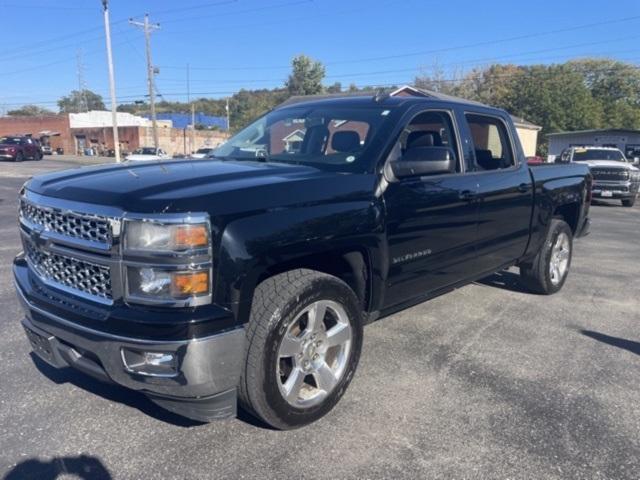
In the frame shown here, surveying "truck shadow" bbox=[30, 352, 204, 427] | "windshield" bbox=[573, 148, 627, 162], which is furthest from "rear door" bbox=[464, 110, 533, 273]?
"windshield" bbox=[573, 148, 627, 162]

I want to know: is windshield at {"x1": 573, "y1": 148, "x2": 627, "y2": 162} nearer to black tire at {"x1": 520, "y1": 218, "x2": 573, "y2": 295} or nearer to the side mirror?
black tire at {"x1": 520, "y1": 218, "x2": 573, "y2": 295}

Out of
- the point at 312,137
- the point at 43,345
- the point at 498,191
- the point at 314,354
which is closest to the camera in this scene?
the point at 43,345

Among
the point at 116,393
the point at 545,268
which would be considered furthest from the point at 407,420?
the point at 545,268

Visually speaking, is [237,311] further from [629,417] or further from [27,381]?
[629,417]

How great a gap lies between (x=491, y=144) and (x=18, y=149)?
133ft

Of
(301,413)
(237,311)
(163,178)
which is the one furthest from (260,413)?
(163,178)

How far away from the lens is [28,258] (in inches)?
128

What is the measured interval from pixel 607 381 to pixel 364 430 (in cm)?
193

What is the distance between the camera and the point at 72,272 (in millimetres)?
2828

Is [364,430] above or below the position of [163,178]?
below

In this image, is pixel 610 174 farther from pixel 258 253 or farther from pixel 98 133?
pixel 98 133

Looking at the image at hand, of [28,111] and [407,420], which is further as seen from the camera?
[28,111]

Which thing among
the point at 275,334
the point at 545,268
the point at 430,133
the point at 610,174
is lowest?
the point at 610,174

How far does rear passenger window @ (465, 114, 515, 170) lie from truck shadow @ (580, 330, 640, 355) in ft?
5.48
